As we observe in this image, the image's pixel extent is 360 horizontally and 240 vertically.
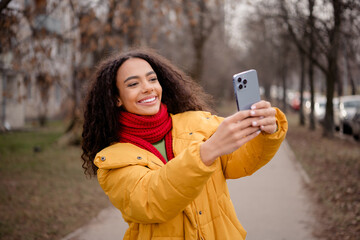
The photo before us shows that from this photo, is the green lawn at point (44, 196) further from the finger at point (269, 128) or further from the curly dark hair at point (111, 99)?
the finger at point (269, 128)

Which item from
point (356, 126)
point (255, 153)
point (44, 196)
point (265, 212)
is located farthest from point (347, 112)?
point (255, 153)

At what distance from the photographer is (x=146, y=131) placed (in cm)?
228

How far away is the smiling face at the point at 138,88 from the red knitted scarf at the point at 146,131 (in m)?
0.04

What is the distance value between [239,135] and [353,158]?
9834 millimetres

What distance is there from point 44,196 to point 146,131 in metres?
5.88

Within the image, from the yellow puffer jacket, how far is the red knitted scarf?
0.21ft

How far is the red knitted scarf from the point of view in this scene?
89.0 inches

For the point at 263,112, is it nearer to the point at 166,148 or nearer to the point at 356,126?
the point at 166,148

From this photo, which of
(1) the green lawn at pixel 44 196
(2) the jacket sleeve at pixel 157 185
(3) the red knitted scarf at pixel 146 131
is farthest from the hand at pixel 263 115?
(1) the green lawn at pixel 44 196

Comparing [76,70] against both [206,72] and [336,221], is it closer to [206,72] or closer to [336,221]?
[336,221]

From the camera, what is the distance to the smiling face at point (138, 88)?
2328mm

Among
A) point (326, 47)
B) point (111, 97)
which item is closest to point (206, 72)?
point (326, 47)

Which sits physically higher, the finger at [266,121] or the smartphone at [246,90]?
the smartphone at [246,90]

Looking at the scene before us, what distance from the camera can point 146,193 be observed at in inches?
74.7
